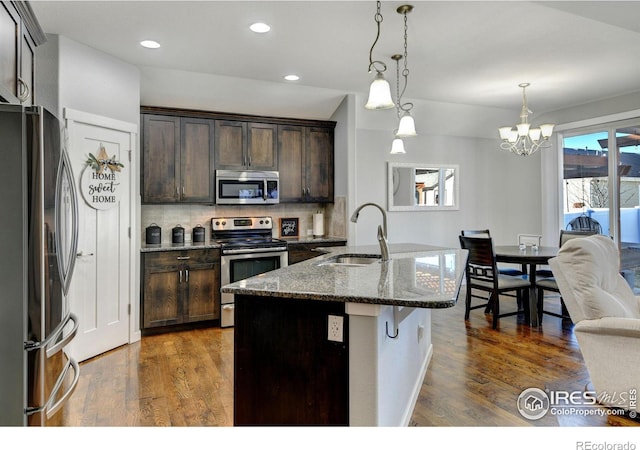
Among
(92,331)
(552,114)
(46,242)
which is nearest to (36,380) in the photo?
(46,242)

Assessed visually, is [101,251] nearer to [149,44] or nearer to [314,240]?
[149,44]

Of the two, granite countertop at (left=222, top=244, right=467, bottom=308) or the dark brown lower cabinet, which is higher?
granite countertop at (left=222, top=244, right=467, bottom=308)

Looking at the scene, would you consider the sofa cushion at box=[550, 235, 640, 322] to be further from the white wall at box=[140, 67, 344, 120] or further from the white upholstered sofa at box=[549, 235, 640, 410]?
the white wall at box=[140, 67, 344, 120]

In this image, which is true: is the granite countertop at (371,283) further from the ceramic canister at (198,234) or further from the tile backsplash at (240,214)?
the tile backsplash at (240,214)

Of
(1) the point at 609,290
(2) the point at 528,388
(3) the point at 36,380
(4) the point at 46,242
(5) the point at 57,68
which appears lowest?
(2) the point at 528,388

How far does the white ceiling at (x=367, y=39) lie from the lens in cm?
281

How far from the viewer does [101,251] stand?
3.56 metres

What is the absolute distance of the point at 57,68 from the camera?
3.22 m

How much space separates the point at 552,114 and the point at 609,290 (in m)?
4.12

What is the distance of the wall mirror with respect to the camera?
19.3 feet

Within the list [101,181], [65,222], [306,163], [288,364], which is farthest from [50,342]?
[306,163]

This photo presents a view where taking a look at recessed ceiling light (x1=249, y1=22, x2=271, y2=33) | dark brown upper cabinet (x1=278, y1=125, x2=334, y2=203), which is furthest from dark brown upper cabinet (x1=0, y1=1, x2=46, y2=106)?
dark brown upper cabinet (x1=278, y1=125, x2=334, y2=203)

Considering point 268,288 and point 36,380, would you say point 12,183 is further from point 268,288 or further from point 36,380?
point 268,288

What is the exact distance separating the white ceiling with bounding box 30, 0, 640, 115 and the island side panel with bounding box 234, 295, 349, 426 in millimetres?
2107
